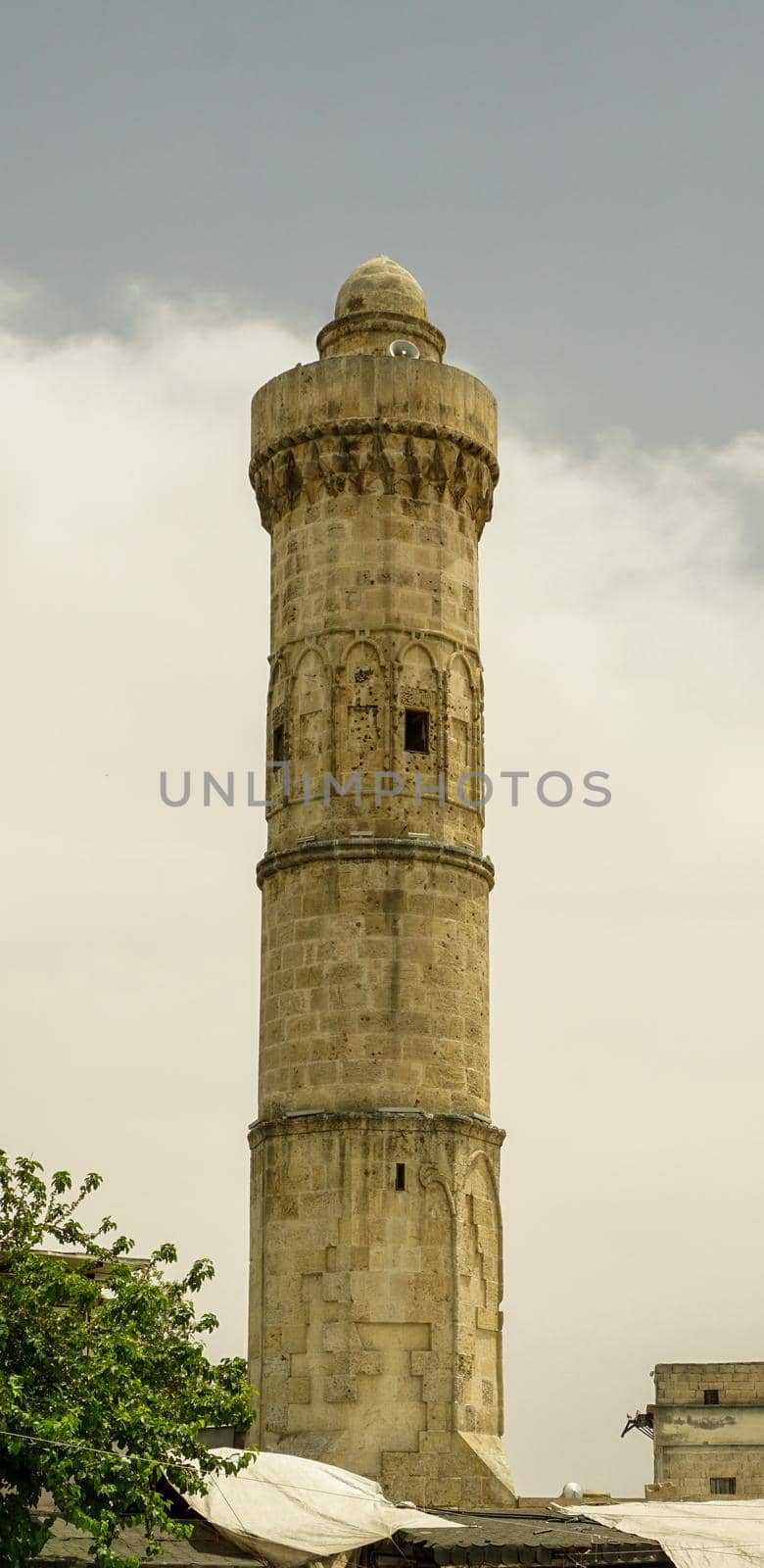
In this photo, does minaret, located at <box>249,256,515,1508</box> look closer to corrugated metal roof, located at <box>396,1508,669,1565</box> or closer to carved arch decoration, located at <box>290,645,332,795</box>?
carved arch decoration, located at <box>290,645,332,795</box>

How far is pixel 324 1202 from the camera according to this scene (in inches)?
1227

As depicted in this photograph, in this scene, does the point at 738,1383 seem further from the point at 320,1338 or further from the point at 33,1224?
the point at 33,1224

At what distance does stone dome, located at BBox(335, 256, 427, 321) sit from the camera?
36312mm

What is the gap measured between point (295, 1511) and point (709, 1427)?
33420 millimetres

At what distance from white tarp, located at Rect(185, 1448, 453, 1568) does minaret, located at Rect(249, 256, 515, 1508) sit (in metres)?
5.02

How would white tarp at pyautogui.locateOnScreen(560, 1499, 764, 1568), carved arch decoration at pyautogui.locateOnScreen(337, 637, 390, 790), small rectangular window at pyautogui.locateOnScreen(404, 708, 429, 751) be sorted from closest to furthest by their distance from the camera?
white tarp at pyautogui.locateOnScreen(560, 1499, 764, 1568)
carved arch decoration at pyautogui.locateOnScreen(337, 637, 390, 790)
small rectangular window at pyautogui.locateOnScreen(404, 708, 429, 751)

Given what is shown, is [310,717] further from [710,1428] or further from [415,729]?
[710,1428]

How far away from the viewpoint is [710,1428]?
55406 mm

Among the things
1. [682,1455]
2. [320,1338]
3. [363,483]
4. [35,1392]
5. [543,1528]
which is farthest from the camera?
[682,1455]

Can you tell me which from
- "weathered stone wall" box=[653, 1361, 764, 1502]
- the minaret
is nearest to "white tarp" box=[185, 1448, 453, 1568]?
the minaret

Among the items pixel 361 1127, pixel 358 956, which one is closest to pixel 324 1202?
pixel 361 1127

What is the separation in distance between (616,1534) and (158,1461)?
7.49 m

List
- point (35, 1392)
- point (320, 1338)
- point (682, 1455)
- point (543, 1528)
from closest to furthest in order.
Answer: point (35, 1392), point (543, 1528), point (320, 1338), point (682, 1455)

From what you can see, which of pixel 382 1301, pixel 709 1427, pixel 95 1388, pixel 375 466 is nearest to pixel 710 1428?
pixel 709 1427
